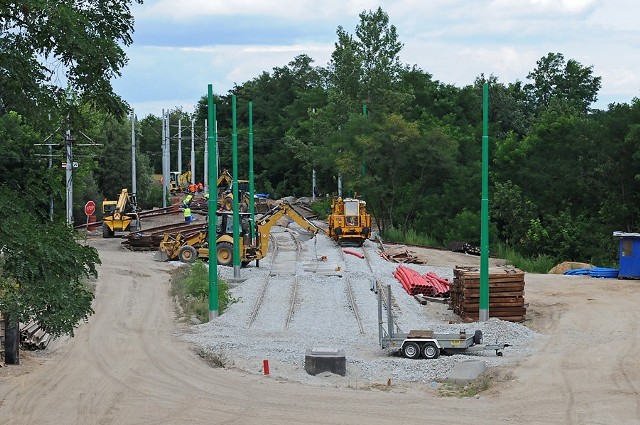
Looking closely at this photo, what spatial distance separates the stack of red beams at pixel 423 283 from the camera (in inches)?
1455

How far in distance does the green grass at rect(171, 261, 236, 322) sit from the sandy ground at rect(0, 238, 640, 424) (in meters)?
2.42

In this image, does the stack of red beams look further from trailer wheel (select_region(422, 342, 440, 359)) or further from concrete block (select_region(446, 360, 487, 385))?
concrete block (select_region(446, 360, 487, 385))

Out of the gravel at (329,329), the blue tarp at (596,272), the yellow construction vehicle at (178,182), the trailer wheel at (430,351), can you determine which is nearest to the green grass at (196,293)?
the gravel at (329,329)

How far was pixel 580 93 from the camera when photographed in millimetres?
107188

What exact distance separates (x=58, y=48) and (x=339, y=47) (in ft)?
213

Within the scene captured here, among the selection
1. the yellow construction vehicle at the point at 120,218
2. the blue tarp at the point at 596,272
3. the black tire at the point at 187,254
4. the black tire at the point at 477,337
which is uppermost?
the yellow construction vehicle at the point at 120,218

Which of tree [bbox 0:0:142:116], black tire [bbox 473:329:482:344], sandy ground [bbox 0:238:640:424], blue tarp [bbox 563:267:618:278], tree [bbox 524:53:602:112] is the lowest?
sandy ground [bbox 0:238:640:424]

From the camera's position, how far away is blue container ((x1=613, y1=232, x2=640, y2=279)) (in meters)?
41.9

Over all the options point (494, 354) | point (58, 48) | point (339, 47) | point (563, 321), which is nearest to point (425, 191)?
point (339, 47)

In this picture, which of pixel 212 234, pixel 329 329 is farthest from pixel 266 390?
pixel 212 234

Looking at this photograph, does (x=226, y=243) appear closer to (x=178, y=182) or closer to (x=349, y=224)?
(x=349, y=224)

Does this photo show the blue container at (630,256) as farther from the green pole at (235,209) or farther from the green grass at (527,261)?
the green pole at (235,209)

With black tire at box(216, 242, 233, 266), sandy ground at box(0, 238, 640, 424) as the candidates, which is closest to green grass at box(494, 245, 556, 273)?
black tire at box(216, 242, 233, 266)

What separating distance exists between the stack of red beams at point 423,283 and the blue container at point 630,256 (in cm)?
800
